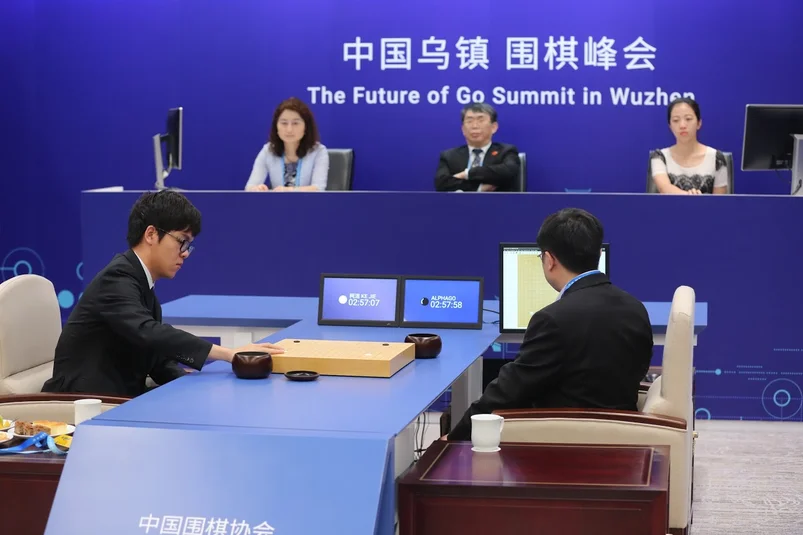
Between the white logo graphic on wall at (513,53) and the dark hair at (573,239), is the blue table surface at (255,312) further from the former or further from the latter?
the white logo graphic on wall at (513,53)

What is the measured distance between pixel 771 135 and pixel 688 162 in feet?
1.69

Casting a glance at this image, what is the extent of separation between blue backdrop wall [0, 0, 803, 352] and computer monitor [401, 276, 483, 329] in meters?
4.00

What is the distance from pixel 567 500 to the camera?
8.38 feet

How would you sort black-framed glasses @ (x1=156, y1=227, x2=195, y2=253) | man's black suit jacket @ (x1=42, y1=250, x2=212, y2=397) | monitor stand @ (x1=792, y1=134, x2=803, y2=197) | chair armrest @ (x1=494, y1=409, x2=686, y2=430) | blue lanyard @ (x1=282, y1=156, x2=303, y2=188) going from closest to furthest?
chair armrest @ (x1=494, y1=409, x2=686, y2=430), man's black suit jacket @ (x1=42, y1=250, x2=212, y2=397), black-framed glasses @ (x1=156, y1=227, x2=195, y2=253), monitor stand @ (x1=792, y1=134, x2=803, y2=197), blue lanyard @ (x1=282, y1=156, x2=303, y2=188)

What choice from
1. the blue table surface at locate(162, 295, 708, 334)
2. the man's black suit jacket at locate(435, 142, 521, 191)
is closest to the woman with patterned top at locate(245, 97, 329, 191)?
the man's black suit jacket at locate(435, 142, 521, 191)

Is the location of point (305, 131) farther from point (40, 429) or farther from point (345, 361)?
point (40, 429)

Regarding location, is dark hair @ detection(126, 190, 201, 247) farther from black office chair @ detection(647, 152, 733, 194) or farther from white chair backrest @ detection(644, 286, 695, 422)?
black office chair @ detection(647, 152, 733, 194)

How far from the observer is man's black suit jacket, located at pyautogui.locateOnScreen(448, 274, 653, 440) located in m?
3.24

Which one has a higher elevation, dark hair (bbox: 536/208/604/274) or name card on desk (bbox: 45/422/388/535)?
dark hair (bbox: 536/208/604/274)

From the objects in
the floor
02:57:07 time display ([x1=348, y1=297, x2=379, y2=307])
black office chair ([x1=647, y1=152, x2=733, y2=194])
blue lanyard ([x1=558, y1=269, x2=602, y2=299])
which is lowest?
the floor

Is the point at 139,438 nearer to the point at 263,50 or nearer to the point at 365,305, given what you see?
the point at 365,305

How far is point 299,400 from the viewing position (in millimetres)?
2986

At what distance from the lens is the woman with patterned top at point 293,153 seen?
23.1 feet

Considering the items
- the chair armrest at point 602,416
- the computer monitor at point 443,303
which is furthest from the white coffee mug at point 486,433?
the computer monitor at point 443,303
